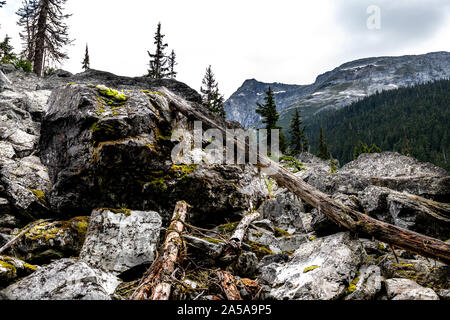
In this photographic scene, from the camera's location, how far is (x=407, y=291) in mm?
3844

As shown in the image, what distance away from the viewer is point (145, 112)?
7.67 metres

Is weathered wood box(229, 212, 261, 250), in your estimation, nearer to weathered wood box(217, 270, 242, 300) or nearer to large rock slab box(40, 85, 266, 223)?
large rock slab box(40, 85, 266, 223)

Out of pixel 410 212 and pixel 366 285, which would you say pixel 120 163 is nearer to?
pixel 366 285

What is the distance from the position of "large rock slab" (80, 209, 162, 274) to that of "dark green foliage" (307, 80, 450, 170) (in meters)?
117

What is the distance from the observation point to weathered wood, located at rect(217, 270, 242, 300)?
422cm

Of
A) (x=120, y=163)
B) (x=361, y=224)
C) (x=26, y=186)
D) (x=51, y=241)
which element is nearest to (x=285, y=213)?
(x=361, y=224)

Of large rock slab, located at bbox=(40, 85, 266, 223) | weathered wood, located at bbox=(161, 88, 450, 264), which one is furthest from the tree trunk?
weathered wood, located at bbox=(161, 88, 450, 264)

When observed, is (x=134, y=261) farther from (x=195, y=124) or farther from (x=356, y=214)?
(x=195, y=124)

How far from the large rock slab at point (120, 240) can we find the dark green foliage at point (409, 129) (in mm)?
116677

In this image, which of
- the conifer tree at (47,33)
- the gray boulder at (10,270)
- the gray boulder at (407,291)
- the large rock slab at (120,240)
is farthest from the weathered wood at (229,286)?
the conifer tree at (47,33)

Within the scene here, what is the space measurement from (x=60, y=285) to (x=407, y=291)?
5.34 m

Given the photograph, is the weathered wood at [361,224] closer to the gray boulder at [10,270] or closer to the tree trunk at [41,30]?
the gray boulder at [10,270]

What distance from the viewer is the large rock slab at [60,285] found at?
3.44m
